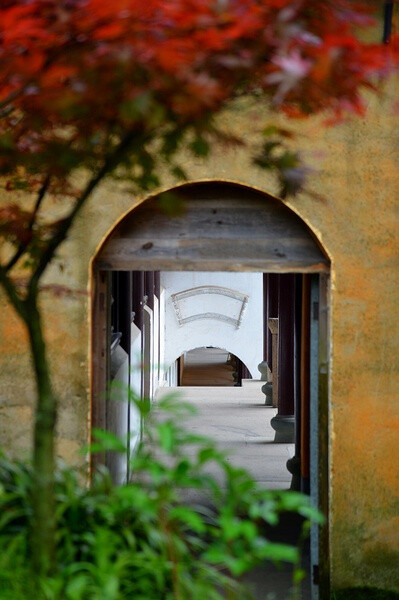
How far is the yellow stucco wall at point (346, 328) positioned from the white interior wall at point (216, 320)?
2307 cm

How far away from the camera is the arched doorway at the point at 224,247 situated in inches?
273

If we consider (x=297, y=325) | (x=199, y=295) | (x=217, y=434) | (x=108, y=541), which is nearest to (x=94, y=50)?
(x=108, y=541)

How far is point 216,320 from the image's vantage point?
32062 mm

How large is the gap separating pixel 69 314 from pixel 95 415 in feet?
2.41

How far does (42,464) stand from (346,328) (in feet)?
10.9

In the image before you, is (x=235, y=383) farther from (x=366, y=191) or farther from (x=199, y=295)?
(x=366, y=191)

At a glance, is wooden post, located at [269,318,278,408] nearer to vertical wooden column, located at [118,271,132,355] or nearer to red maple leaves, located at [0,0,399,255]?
vertical wooden column, located at [118,271,132,355]

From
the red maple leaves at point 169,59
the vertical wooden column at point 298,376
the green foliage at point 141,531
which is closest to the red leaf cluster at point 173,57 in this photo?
the red maple leaves at point 169,59

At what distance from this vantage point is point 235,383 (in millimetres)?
38562

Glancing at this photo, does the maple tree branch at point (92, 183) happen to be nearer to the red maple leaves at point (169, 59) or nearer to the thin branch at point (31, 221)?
the red maple leaves at point (169, 59)

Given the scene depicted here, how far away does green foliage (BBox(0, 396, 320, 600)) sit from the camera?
142 inches

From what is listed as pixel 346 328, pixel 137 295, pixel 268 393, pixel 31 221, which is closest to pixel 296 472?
pixel 346 328

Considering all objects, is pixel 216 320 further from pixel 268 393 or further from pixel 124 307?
pixel 124 307

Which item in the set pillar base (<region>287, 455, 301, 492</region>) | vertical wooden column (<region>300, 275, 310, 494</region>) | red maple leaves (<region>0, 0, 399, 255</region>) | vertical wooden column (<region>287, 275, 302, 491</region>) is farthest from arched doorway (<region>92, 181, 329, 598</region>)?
pillar base (<region>287, 455, 301, 492</region>)
